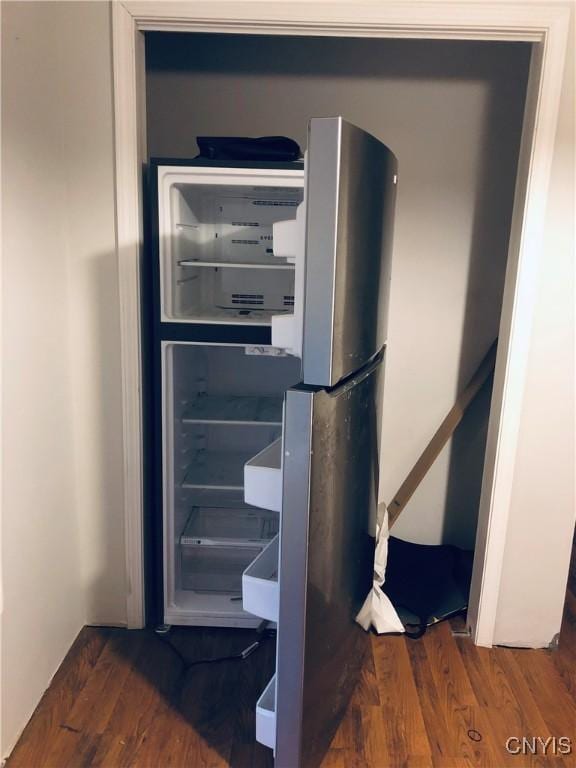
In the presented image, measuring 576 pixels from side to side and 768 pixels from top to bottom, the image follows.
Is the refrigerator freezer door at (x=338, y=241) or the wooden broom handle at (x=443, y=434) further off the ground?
the refrigerator freezer door at (x=338, y=241)

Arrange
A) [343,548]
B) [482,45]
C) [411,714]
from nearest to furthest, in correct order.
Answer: [343,548]
[411,714]
[482,45]

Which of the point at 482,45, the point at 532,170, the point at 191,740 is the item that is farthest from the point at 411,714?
the point at 482,45

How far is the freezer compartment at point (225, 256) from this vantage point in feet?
6.49

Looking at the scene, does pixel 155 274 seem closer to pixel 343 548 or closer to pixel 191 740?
pixel 343 548

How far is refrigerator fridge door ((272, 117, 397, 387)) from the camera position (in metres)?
1.17

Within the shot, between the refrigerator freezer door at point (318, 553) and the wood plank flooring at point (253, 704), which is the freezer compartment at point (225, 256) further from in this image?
the wood plank flooring at point (253, 704)

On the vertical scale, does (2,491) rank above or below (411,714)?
above

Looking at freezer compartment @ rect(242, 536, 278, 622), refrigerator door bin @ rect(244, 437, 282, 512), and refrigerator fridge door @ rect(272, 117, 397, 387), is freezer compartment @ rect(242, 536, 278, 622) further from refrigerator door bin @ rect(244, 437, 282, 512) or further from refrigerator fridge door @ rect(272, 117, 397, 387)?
refrigerator fridge door @ rect(272, 117, 397, 387)

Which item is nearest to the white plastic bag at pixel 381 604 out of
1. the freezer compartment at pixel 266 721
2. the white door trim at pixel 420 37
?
→ the white door trim at pixel 420 37

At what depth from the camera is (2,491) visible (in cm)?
152

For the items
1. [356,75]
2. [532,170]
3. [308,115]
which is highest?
[356,75]

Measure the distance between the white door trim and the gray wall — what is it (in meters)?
0.47

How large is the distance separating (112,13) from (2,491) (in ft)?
4.39

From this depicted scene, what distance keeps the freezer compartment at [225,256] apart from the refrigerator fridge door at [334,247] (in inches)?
23.1
